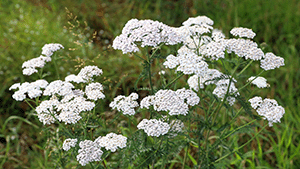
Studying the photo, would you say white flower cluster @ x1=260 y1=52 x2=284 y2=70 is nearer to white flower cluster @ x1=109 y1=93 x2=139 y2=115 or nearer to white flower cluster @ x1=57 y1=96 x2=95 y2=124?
white flower cluster @ x1=109 y1=93 x2=139 y2=115

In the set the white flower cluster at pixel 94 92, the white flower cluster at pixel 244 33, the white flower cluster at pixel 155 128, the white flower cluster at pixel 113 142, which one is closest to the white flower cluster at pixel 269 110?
the white flower cluster at pixel 244 33

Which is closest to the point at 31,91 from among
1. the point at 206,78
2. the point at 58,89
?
the point at 58,89

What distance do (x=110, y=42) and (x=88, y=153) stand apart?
389cm

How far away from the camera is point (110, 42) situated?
5.49m

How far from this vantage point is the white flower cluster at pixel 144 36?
189 cm

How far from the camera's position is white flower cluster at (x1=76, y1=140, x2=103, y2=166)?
179cm

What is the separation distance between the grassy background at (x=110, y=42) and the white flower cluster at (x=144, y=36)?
1352 mm

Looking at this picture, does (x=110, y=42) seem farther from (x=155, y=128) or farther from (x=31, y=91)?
(x=155, y=128)

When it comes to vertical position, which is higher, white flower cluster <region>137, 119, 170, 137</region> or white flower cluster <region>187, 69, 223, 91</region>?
white flower cluster <region>187, 69, 223, 91</region>

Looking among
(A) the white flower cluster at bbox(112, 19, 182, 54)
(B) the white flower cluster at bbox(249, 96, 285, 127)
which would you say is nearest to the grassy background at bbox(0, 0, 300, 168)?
(B) the white flower cluster at bbox(249, 96, 285, 127)

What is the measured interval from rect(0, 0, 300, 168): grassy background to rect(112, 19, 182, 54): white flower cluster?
1352mm

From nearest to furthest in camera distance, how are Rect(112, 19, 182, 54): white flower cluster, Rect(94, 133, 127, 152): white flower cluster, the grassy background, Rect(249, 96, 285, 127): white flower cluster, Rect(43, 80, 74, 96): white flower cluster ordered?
Rect(94, 133, 127, 152): white flower cluster → Rect(112, 19, 182, 54): white flower cluster → Rect(249, 96, 285, 127): white flower cluster → Rect(43, 80, 74, 96): white flower cluster → the grassy background

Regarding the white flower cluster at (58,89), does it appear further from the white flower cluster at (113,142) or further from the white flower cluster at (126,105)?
the white flower cluster at (113,142)

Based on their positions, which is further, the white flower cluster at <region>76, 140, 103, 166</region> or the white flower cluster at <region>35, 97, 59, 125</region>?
the white flower cluster at <region>35, 97, 59, 125</region>
